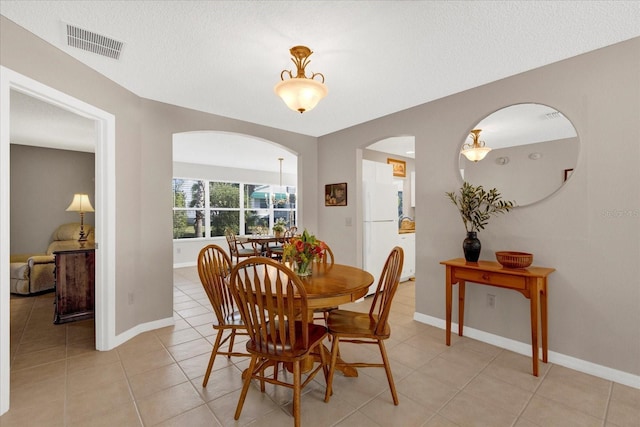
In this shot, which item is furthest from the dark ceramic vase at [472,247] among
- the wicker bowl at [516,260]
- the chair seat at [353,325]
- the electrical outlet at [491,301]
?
the chair seat at [353,325]

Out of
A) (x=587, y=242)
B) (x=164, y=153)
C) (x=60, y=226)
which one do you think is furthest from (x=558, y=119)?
(x=60, y=226)

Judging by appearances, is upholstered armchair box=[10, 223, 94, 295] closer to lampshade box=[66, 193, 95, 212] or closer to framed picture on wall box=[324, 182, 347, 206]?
lampshade box=[66, 193, 95, 212]

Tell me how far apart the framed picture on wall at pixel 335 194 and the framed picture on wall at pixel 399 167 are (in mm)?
1818

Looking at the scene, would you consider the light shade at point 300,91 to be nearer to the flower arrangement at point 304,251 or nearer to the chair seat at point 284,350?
the flower arrangement at point 304,251

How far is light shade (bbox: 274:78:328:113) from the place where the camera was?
2.02m

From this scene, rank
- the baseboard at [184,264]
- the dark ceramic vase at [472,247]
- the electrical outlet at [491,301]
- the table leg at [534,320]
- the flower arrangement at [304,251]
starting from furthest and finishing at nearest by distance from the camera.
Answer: the baseboard at [184,264], the electrical outlet at [491,301], the dark ceramic vase at [472,247], the table leg at [534,320], the flower arrangement at [304,251]

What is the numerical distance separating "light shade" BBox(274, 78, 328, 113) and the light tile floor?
2.02 meters

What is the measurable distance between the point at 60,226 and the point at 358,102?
5.63m

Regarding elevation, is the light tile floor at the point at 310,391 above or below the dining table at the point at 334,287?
below

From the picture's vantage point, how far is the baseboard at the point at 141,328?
9.29 ft

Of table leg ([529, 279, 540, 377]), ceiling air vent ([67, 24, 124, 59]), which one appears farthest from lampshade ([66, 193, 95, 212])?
table leg ([529, 279, 540, 377])

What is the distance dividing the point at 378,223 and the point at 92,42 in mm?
3675

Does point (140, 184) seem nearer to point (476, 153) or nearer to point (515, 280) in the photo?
point (476, 153)

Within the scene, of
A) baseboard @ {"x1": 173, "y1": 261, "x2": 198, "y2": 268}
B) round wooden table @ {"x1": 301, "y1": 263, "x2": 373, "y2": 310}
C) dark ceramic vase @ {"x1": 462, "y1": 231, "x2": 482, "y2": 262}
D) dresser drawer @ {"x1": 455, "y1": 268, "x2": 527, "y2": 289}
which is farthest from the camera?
baseboard @ {"x1": 173, "y1": 261, "x2": 198, "y2": 268}
